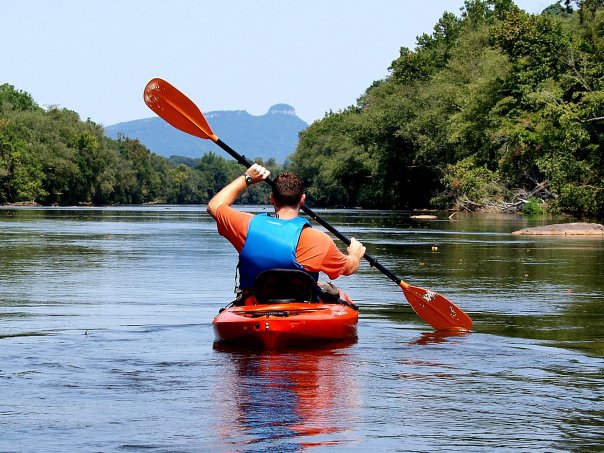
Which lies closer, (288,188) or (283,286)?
(288,188)

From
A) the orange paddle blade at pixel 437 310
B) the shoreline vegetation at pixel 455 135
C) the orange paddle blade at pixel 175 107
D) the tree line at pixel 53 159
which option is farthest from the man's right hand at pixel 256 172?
the tree line at pixel 53 159

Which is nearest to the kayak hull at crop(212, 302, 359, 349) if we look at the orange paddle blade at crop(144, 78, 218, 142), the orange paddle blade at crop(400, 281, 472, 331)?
the orange paddle blade at crop(400, 281, 472, 331)

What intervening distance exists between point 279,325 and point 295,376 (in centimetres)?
112

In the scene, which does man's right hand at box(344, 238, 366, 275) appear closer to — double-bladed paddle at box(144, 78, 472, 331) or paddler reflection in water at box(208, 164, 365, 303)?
paddler reflection in water at box(208, 164, 365, 303)

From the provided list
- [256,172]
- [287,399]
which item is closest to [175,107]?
[256,172]

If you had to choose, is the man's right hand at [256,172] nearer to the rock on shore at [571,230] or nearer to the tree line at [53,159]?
the rock on shore at [571,230]

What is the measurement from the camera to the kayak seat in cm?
952

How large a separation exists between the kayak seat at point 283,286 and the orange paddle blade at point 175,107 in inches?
122

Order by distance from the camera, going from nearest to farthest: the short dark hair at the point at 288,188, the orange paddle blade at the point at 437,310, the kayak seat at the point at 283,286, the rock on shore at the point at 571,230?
the short dark hair at the point at 288,188
the kayak seat at the point at 283,286
the orange paddle blade at the point at 437,310
the rock on shore at the point at 571,230

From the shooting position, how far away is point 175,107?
12336mm

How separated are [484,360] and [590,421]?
2602 millimetres

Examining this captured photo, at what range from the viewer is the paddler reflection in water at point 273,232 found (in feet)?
30.9

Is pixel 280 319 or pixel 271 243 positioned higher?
pixel 271 243

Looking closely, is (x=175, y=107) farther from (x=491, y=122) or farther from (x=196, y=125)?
(x=491, y=122)
